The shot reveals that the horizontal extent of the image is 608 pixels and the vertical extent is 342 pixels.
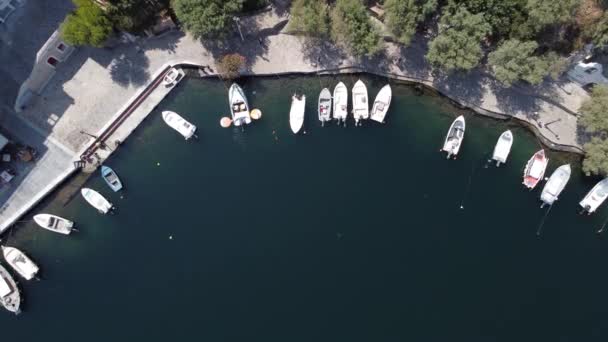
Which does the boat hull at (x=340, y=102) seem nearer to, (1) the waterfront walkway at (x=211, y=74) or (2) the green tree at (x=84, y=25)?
(1) the waterfront walkway at (x=211, y=74)

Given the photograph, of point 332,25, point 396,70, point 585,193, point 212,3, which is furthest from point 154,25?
point 585,193

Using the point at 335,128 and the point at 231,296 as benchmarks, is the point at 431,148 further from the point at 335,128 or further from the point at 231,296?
the point at 231,296

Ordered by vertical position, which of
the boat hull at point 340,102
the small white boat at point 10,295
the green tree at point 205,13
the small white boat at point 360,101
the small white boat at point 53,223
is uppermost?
the small white boat at point 360,101

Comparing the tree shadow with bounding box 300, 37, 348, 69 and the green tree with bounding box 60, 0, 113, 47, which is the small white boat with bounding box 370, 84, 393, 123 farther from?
the green tree with bounding box 60, 0, 113, 47

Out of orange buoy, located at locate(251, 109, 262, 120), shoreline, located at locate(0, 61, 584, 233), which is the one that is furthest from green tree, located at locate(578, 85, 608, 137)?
orange buoy, located at locate(251, 109, 262, 120)

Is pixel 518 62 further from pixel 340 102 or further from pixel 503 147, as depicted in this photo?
pixel 340 102

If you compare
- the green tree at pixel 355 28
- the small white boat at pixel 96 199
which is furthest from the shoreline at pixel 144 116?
the green tree at pixel 355 28
